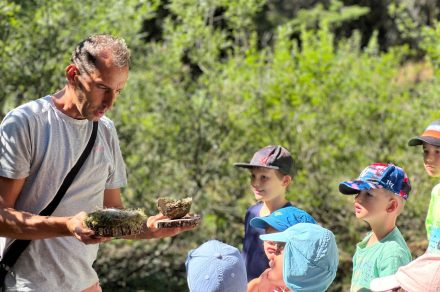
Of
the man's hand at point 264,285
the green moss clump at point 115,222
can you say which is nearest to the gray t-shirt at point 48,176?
the green moss clump at point 115,222

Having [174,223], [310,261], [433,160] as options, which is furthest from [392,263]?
[174,223]

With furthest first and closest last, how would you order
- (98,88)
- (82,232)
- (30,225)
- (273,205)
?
(273,205)
(98,88)
(30,225)
(82,232)

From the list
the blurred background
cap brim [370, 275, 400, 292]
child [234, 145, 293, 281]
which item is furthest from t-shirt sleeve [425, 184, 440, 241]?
the blurred background

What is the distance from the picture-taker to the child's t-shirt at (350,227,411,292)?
13.3 feet

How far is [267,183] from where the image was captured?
17.3ft

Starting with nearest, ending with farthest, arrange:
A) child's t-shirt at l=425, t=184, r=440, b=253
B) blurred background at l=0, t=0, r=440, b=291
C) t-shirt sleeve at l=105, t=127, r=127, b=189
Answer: t-shirt sleeve at l=105, t=127, r=127, b=189, child's t-shirt at l=425, t=184, r=440, b=253, blurred background at l=0, t=0, r=440, b=291

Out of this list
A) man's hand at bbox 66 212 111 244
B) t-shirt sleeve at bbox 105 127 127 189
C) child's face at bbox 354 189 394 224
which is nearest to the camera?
man's hand at bbox 66 212 111 244

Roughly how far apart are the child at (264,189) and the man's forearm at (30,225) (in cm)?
215

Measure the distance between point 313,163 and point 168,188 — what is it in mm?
1847

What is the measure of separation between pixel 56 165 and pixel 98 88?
35 cm

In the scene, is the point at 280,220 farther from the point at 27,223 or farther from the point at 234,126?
the point at 234,126

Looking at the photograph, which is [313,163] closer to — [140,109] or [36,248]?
[140,109]

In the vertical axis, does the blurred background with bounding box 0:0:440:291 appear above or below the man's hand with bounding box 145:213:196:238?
below

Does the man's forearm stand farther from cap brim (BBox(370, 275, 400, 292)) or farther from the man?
cap brim (BBox(370, 275, 400, 292))
